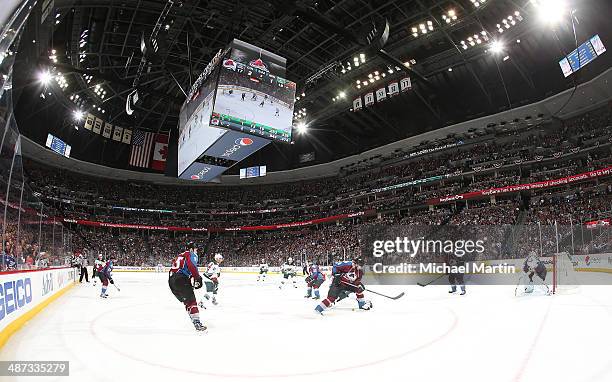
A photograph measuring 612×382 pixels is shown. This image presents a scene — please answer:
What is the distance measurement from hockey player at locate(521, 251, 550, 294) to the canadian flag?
32530 millimetres

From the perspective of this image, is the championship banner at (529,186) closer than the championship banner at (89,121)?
Yes

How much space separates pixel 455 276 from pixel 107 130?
105ft

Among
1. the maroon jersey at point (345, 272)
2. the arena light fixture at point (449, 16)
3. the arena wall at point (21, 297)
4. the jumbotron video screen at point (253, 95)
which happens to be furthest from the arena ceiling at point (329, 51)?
the arena wall at point (21, 297)

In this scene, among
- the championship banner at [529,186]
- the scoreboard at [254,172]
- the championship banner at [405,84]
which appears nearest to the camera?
the championship banner at [529,186]

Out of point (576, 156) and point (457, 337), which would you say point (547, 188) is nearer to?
point (576, 156)

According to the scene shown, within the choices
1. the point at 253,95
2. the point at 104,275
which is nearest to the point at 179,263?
the point at 104,275

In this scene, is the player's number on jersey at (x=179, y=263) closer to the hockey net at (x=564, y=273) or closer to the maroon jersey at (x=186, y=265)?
the maroon jersey at (x=186, y=265)

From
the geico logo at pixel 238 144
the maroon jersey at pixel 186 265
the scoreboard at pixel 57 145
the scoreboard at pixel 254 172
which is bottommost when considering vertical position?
the maroon jersey at pixel 186 265

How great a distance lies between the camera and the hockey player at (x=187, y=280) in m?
5.70

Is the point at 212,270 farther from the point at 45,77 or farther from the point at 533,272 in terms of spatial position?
the point at 45,77

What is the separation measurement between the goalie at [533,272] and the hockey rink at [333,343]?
199cm

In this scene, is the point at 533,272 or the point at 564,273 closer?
the point at 533,272

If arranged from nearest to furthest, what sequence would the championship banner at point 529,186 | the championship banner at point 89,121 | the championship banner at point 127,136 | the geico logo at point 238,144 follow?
the geico logo at point 238,144 → the championship banner at point 529,186 → the championship banner at point 89,121 → the championship banner at point 127,136

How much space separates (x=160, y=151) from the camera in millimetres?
36312
